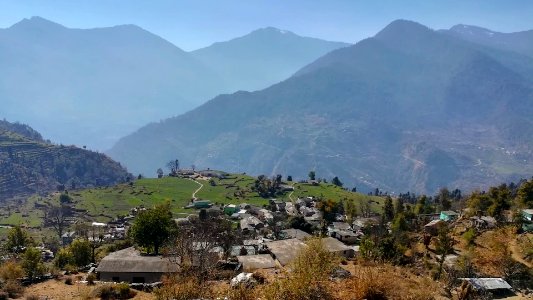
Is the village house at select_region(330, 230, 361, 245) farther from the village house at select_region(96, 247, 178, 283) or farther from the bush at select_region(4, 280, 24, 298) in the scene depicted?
the bush at select_region(4, 280, 24, 298)

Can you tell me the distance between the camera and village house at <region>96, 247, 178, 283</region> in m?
27.1

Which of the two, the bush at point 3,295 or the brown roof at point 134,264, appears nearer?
the bush at point 3,295

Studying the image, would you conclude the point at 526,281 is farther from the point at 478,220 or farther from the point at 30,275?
the point at 30,275

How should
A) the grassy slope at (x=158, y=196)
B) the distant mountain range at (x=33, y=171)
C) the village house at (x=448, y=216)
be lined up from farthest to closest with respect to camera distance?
1. the distant mountain range at (x=33, y=171)
2. the grassy slope at (x=158, y=196)
3. the village house at (x=448, y=216)

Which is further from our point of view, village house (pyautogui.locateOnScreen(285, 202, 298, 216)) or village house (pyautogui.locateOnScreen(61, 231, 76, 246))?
village house (pyautogui.locateOnScreen(285, 202, 298, 216))

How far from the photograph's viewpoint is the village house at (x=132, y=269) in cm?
2709

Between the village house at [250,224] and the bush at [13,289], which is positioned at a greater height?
the bush at [13,289]

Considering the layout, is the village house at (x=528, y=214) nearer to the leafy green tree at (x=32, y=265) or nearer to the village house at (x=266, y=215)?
the leafy green tree at (x=32, y=265)

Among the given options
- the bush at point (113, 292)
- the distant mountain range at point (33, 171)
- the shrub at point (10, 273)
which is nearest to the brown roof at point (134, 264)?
the shrub at point (10, 273)

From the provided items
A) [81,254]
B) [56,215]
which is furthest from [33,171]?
[81,254]

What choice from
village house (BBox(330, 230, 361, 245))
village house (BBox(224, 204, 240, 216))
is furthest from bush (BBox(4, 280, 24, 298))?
village house (BBox(224, 204, 240, 216))

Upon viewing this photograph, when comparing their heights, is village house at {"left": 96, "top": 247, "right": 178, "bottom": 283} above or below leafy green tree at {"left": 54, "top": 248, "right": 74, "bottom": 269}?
above

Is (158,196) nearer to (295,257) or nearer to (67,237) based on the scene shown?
(67,237)

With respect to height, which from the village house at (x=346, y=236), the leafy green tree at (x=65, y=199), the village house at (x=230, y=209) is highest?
the village house at (x=346, y=236)
